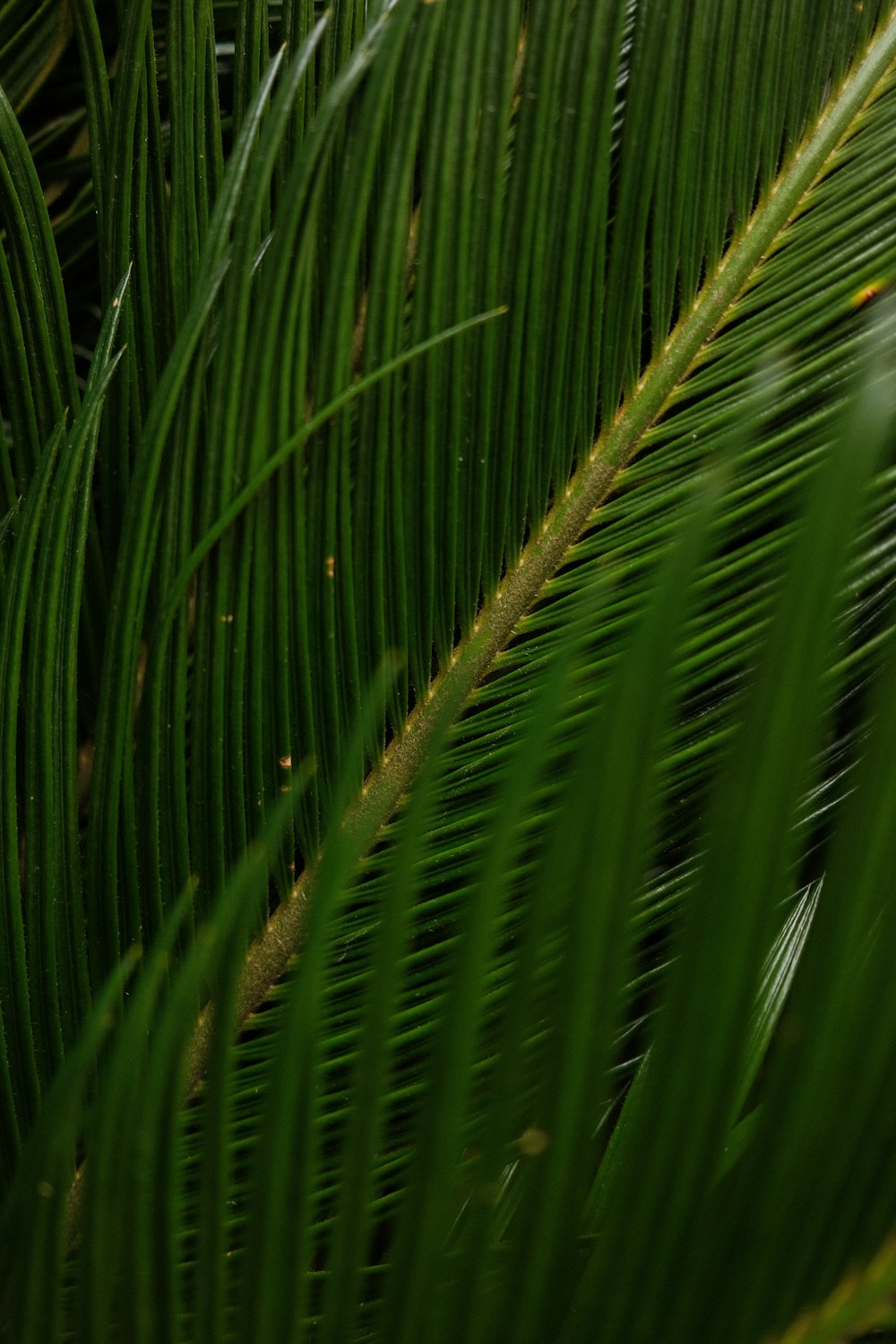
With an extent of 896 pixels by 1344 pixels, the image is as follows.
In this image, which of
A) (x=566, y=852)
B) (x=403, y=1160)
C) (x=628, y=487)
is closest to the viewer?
(x=566, y=852)

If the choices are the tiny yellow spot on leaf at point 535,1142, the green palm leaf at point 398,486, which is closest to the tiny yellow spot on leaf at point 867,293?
the green palm leaf at point 398,486

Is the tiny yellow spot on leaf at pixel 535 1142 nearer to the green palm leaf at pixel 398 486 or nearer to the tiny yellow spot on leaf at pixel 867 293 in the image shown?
the green palm leaf at pixel 398 486

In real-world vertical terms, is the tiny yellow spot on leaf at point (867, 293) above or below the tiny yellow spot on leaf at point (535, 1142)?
above

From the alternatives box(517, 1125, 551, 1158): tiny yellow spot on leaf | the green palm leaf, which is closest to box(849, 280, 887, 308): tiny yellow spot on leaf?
the green palm leaf

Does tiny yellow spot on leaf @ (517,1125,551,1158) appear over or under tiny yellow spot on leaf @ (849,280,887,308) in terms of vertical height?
under

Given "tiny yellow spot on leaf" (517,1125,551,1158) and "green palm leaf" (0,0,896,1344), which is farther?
"green palm leaf" (0,0,896,1344)

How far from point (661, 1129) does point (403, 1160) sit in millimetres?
238

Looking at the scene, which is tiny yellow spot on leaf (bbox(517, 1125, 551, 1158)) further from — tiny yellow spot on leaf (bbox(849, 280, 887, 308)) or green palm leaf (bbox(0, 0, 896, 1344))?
tiny yellow spot on leaf (bbox(849, 280, 887, 308))

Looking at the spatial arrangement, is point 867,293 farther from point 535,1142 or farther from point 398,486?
point 535,1142

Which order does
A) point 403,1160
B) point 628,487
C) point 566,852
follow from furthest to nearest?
1. point 628,487
2. point 403,1160
3. point 566,852

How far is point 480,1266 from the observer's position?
10.6 inches

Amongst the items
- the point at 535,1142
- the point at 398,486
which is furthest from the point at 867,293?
the point at 535,1142

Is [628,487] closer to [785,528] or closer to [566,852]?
[785,528]

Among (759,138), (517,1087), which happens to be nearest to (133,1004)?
(517,1087)
